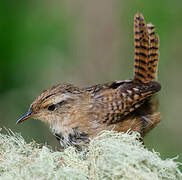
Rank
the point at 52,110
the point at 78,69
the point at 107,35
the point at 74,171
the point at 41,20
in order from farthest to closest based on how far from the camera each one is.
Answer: the point at 107,35, the point at 78,69, the point at 41,20, the point at 52,110, the point at 74,171

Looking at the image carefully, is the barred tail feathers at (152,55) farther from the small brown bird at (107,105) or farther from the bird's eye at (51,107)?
the bird's eye at (51,107)

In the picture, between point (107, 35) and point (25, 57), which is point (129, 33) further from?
point (25, 57)

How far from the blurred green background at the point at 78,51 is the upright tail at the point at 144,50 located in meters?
1.51

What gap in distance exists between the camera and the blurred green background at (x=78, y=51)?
5.34 m

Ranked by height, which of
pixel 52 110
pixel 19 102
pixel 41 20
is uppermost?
pixel 41 20

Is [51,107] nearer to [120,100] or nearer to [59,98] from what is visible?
[59,98]

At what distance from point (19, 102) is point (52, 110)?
1.97 metres

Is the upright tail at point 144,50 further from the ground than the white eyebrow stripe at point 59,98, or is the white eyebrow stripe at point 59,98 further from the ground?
the upright tail at point 144,50

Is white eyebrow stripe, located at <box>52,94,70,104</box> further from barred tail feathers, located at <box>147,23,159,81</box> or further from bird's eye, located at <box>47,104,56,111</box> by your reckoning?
barred tail feathers, located at <box>147,23,159,81</box>

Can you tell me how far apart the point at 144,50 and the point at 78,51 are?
9.29 ft

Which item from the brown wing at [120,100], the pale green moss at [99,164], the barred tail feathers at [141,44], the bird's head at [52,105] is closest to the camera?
the pale green moss at [99,164]

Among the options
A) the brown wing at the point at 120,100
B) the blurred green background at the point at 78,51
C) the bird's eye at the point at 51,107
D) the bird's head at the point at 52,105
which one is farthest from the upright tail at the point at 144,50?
the blurred green background at the point at 78,51

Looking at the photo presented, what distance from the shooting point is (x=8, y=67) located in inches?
209

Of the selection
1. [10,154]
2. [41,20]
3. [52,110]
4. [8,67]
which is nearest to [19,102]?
[8,67]
